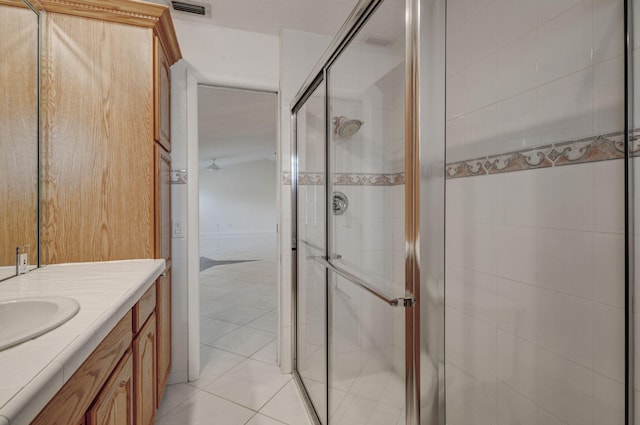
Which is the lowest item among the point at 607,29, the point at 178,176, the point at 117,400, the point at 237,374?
the point at 237,374

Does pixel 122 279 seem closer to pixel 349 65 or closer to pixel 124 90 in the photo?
pixel 124 90

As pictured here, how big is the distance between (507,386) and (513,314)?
283mm

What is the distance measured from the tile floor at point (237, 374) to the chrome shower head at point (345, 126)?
61.2 inches

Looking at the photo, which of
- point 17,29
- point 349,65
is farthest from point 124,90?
point 349,65

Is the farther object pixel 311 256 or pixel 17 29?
pixel 311 256

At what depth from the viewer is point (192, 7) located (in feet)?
6.45

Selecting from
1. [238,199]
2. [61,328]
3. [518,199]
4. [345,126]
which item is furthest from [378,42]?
[238,199]

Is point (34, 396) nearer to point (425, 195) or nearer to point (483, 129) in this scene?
point (425, 195)

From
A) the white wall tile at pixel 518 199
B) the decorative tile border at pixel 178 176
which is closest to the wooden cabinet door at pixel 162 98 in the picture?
the decorative tile border at pixel 178 176

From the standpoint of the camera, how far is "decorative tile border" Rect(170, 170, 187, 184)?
6.93 feet

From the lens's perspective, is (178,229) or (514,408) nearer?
(514,408)

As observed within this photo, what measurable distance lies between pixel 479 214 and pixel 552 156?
364 millimetres

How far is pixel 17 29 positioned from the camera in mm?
1324

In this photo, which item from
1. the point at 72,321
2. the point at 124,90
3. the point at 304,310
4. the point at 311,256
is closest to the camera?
the point at 72,321
